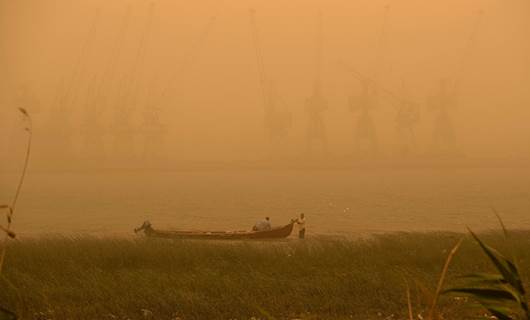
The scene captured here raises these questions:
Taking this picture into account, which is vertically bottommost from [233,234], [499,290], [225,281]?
[499,290]

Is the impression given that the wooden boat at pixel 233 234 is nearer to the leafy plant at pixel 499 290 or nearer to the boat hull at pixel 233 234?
the boat hull at pixel 233 234

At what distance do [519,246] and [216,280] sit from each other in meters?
10.3

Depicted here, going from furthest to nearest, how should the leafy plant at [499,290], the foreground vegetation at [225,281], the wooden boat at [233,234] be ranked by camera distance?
the wooden boat at [233,234]
the foreground vegetation at [225,281]
the leafy plant at [499,290]

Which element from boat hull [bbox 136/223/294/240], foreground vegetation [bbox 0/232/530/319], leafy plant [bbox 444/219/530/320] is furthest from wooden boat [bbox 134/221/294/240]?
leafy plant [bbox 444/219/530/320]

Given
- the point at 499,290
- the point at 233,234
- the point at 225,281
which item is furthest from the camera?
the point at 233,234

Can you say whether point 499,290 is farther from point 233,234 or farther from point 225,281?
point 233,234

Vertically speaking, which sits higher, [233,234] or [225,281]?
[233,234]

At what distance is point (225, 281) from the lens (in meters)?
11.9

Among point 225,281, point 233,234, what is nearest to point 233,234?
point 233,234

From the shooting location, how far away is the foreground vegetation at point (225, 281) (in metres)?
10.6

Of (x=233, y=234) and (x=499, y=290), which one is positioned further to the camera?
(x=233, y=234)

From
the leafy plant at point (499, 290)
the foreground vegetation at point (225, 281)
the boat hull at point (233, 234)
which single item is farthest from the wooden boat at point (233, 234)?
the leafy plant at point (499, 290)

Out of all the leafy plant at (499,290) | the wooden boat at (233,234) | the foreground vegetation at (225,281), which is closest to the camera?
the leafy plant at (499,290)

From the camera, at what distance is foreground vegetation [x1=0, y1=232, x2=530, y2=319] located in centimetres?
1055
